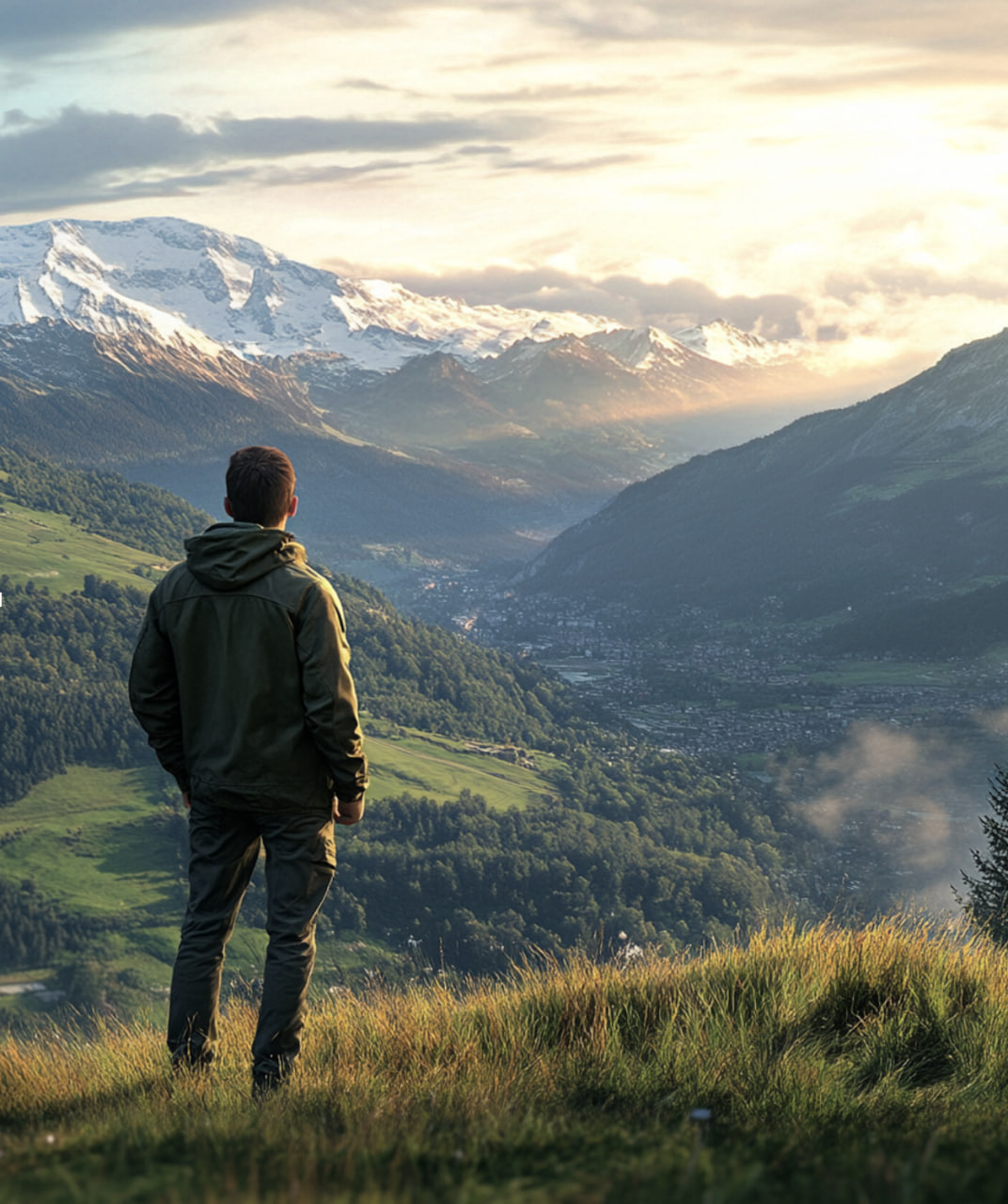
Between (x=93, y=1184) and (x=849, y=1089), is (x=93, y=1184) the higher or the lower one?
the higher one

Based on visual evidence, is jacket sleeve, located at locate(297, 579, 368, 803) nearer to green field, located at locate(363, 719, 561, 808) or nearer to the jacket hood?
the jacket hood

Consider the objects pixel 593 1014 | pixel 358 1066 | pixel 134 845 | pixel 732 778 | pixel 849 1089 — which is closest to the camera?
pixel 849 1089

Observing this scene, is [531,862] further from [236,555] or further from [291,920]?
[236,555]

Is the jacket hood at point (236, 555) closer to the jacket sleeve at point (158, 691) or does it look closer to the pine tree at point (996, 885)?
the jacket sleeve at point (158, 691)

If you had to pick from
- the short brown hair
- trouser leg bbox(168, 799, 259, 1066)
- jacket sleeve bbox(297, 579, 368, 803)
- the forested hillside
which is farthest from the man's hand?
the forested hillside

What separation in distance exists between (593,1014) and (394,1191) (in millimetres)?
3933

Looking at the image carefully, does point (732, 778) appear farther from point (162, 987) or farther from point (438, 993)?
point (438, 993)

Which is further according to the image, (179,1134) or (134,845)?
(134,845)

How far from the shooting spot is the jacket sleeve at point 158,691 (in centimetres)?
676

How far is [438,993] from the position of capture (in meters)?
8.35

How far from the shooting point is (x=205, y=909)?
676 cm

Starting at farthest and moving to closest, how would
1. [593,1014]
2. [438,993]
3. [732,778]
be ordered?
[732,778]
[438,993]
[593,1014]

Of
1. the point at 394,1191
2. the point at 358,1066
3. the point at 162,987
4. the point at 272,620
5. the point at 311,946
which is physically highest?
the point at 272,620

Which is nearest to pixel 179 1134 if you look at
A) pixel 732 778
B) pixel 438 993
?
pixel 438 993
